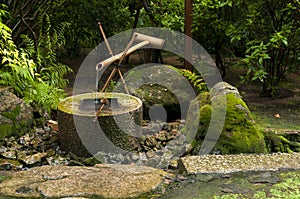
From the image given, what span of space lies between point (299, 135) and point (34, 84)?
3651 mm

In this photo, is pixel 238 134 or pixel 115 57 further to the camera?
pixel 115 57

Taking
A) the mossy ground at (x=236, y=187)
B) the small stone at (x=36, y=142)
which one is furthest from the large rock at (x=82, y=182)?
the small stone at (x=36, y=142)

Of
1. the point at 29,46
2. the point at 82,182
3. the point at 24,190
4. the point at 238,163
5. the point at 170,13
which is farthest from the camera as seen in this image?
the point at 170,13

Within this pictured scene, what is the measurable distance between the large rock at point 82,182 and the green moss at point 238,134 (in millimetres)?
945

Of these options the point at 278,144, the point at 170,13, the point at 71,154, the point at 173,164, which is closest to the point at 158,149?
the point at 173,164

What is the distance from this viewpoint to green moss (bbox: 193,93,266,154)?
465 cm

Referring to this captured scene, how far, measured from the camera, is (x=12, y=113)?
5.63 meters

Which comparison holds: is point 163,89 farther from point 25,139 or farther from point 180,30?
point 180,30

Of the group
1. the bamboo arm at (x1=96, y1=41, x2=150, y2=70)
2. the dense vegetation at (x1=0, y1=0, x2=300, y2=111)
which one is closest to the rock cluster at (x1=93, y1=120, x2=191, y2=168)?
the bamboo arm at (x1=96, y1=41, x2=150, y2=70)

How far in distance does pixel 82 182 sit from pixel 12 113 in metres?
2.23

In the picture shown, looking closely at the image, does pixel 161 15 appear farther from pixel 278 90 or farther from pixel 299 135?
pixel 299 135

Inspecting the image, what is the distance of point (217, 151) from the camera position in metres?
4.71

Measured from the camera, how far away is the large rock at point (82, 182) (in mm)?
3621

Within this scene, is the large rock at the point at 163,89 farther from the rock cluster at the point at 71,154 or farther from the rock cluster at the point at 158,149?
the rock cluster at the point at 71,154
